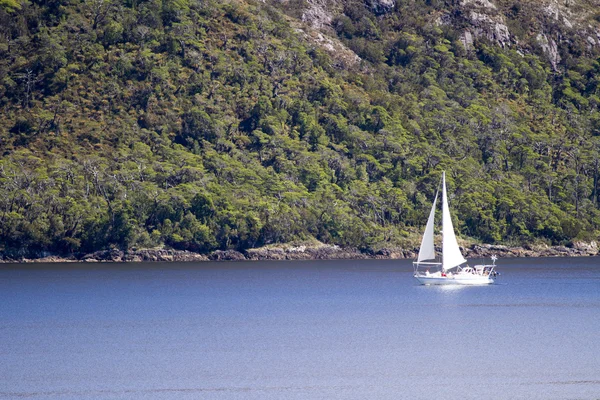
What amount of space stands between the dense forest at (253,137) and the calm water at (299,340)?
3453 cm

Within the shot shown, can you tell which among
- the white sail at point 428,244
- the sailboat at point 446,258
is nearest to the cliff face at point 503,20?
the sailboat at point 446,258

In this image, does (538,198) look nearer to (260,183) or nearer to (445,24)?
(260,183)

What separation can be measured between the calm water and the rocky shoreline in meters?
30.8

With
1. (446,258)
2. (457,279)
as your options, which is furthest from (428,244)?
(457,279)

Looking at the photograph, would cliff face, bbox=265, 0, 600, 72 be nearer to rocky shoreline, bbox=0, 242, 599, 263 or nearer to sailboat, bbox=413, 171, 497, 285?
rocky shoreline, bbox=0, 242, 599, 263

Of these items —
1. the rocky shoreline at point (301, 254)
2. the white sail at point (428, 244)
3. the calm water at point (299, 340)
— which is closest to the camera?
the calm water at point (299, 340)

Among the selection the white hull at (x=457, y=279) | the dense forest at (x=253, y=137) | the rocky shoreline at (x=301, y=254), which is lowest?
the rocky shoreline at (x=301, y=254)

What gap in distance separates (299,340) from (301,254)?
251 ft

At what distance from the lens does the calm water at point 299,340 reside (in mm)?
35844

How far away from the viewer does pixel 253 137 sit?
140625 mm

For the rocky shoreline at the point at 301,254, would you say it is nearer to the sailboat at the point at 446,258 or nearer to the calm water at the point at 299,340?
the calm water at the point at 299,340

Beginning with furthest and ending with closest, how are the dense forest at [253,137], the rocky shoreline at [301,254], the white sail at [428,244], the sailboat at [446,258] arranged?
the dense forest at [253,137] < the rocky shoreline at [301,254] < the sailboat at [446,258] < the white sail at [428,244]

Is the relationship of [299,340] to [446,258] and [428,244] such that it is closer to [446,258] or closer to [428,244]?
[428,244]

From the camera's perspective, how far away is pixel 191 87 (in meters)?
144
